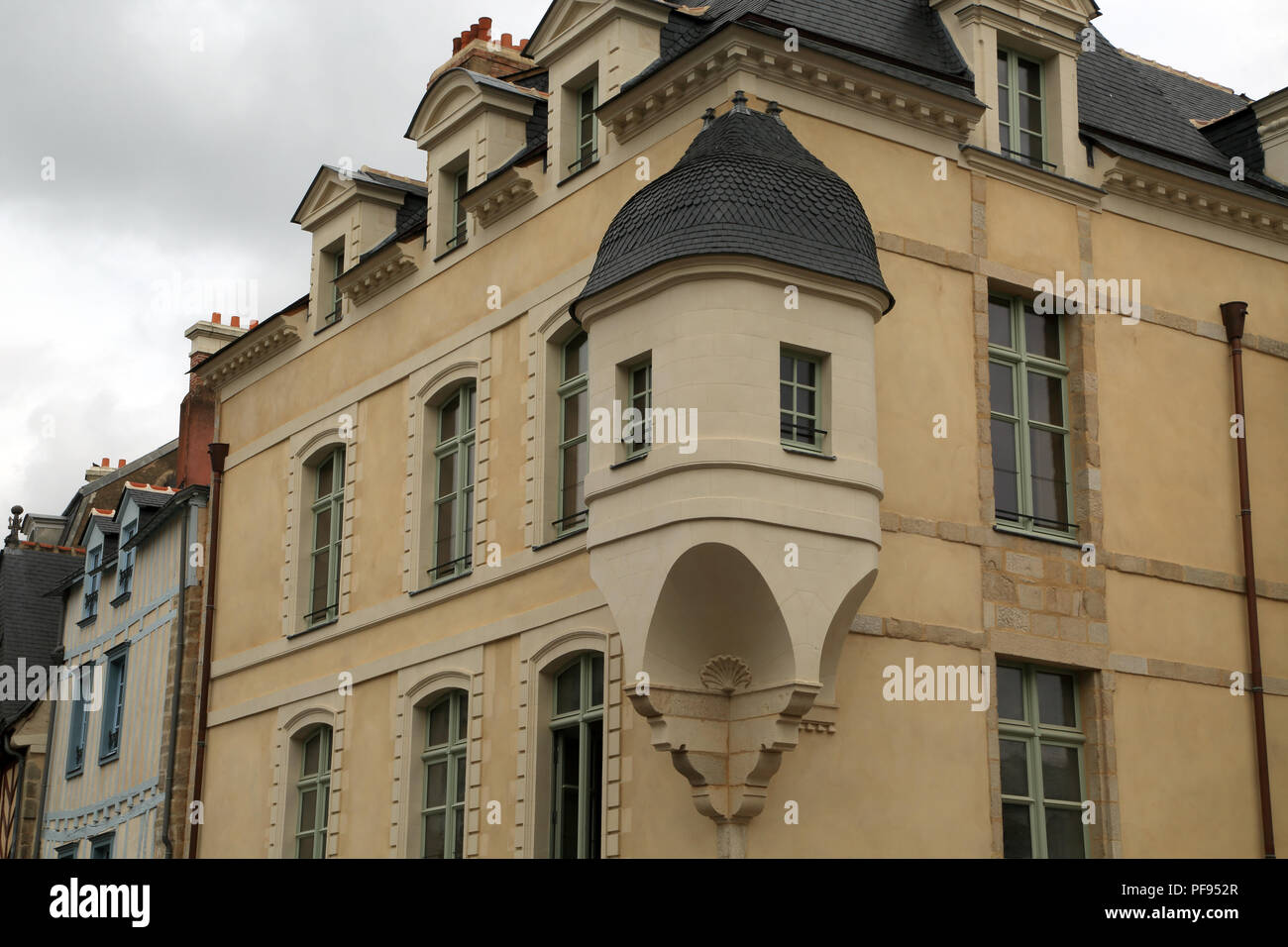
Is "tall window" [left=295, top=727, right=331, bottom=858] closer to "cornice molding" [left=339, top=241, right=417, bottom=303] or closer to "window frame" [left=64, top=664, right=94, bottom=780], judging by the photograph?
"cornice molding" [left=339, top=241, right=417, bottom=303]

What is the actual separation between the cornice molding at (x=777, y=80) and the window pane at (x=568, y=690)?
5214mm

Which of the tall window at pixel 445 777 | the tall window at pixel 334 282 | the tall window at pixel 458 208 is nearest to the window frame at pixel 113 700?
the tall window at pixel 334 282

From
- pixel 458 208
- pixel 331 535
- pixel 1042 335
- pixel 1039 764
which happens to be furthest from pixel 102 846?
pixel 1042 335

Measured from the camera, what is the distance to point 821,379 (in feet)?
51.2

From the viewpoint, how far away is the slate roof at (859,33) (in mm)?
17125

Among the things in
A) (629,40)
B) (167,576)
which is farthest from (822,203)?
(167,576)

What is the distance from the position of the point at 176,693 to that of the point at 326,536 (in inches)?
137

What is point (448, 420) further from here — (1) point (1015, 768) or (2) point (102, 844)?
(2) point (102, 844)

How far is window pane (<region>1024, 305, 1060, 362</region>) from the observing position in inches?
719

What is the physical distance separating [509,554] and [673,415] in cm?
419

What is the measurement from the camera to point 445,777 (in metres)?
19.4

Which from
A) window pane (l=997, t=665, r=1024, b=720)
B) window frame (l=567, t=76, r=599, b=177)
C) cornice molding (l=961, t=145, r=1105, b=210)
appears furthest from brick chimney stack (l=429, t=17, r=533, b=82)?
window pane (l=997, t=665, r=1024, b=720)
